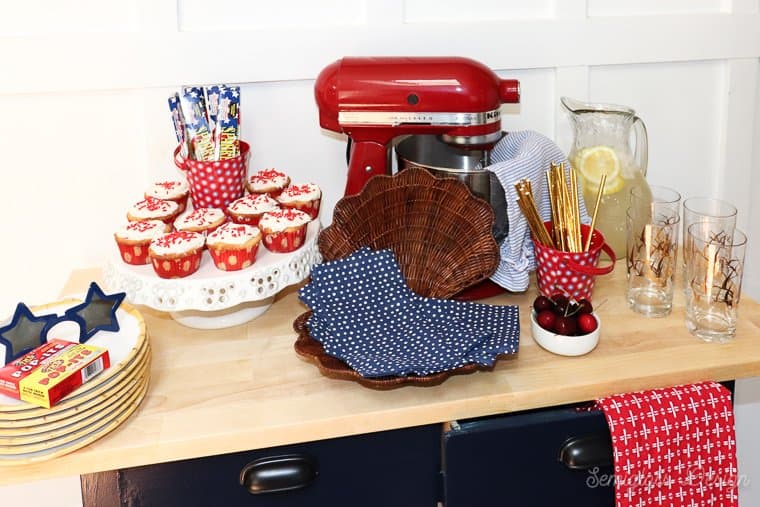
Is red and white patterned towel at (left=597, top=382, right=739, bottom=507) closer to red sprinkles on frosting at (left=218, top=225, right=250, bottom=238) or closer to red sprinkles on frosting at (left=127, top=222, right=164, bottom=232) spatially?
red sprinkles on frosting at (left=218, top=225, right=250, bottom=238)

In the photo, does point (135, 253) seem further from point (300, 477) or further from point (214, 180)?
point (300, 477)

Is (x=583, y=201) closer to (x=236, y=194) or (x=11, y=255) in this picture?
(x=236, y=194)

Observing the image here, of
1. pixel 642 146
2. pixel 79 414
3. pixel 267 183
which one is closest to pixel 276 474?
pixel 79 414

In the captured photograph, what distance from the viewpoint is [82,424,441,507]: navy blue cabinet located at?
0.93 meters

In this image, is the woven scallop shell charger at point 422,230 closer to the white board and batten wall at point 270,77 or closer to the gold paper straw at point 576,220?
the gold paper straw at point 576,220

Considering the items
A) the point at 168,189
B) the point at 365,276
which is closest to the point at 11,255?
the point at 168,189

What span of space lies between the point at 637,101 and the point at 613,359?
2.06 feet

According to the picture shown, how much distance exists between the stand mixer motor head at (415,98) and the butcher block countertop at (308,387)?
0.30 meters

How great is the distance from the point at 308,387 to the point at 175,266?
24 cm

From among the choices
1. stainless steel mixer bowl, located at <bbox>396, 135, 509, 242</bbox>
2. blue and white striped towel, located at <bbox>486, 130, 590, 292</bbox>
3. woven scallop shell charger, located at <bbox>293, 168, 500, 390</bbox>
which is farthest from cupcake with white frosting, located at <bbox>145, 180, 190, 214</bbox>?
blue and white striped towel, located at <bbox>486, 130, 590, 292</bbox>

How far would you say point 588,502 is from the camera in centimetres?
→ 99

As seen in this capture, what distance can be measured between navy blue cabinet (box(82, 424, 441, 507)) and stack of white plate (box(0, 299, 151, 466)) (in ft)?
0.27

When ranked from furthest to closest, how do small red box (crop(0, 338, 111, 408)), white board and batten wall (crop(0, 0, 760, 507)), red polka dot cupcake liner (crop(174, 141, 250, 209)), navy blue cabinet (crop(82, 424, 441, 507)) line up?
white board and batten wall (crop(0, 0, 760, 507)) → red polka dot cupcake liner (crop(174, 141, 250, 209)) → navy blue cabinet (crop(82, 424, 441, 507)) → small red box (crop(0, 338, 111, 408))

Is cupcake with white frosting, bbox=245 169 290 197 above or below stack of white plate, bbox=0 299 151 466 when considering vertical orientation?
above
